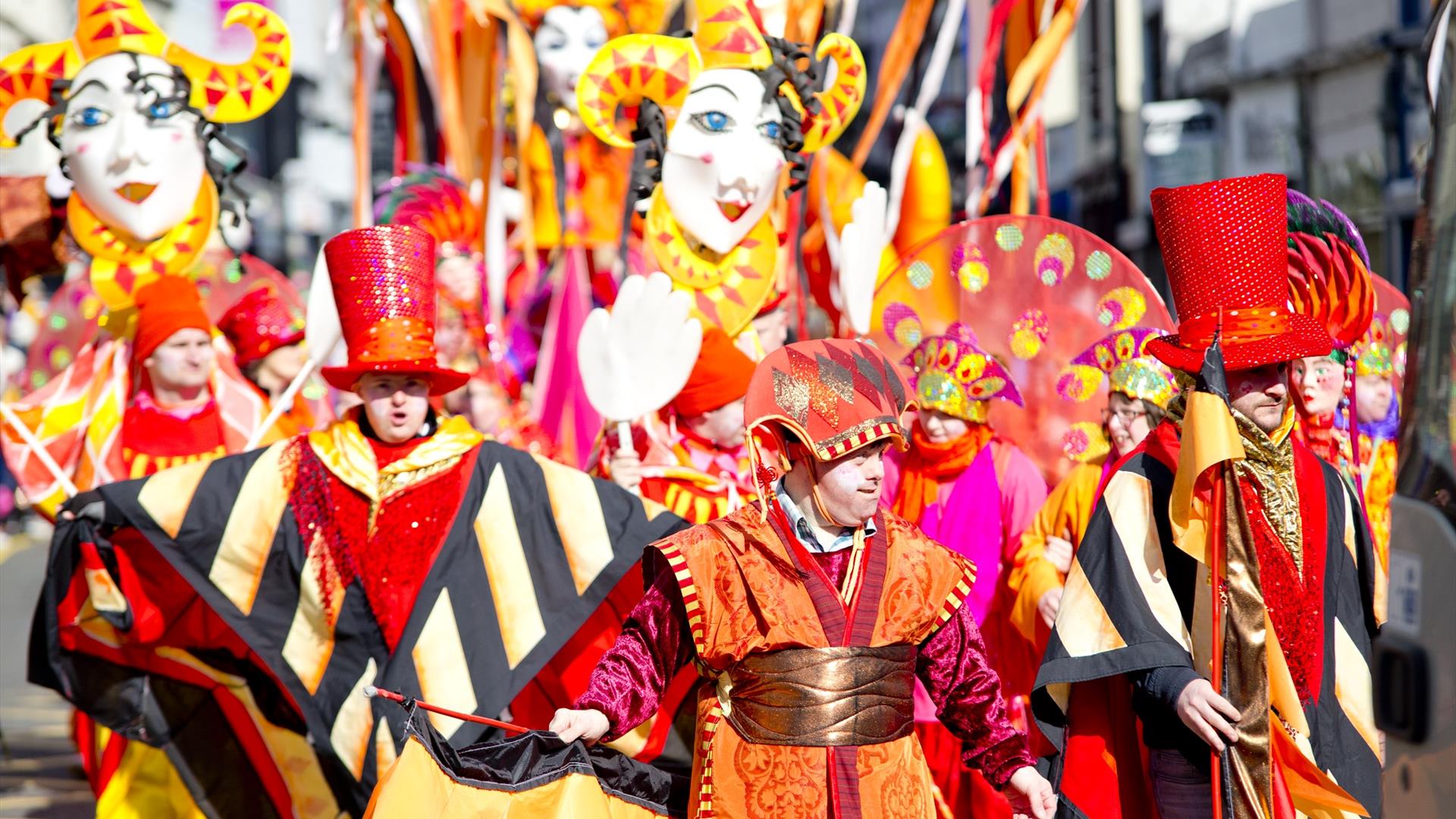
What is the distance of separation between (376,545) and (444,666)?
1.16 ft

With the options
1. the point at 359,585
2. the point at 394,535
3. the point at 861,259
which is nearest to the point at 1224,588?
the point at 394,535

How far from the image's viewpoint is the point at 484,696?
15.0 ft

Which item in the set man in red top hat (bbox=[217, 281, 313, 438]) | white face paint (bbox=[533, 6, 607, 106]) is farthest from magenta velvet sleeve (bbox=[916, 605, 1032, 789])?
white face paint (bbox=[533, 6, 607, 106])

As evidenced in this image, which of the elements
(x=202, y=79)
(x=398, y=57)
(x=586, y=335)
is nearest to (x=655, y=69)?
(x=586, y=335)

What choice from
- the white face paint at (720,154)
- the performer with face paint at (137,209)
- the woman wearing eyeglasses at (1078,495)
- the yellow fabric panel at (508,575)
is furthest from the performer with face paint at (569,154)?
the yellow fabric panel at (508,575)

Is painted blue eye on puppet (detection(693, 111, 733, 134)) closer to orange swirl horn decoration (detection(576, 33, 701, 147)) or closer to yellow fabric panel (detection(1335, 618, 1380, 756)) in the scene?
orange swirl horn decoration (detection(576, 33, 701, 147))

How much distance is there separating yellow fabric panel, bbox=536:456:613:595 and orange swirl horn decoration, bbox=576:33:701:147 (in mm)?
2172

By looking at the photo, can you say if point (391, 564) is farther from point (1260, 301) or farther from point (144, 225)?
point (144, 225)

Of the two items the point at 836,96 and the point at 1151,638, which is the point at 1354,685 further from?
the point at 836,96

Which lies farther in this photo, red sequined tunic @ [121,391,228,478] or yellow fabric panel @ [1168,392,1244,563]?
red sequined tunic @ [121,391,228,478]

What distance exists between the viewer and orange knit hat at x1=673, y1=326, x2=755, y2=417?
5633 mm

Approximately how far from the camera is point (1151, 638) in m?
3.54

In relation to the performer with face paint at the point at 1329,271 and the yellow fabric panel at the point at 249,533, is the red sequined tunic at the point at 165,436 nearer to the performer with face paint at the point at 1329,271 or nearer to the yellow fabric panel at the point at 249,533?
the yellow fabric panel at the point at 249,533

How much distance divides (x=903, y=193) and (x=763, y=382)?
5.15 meters
